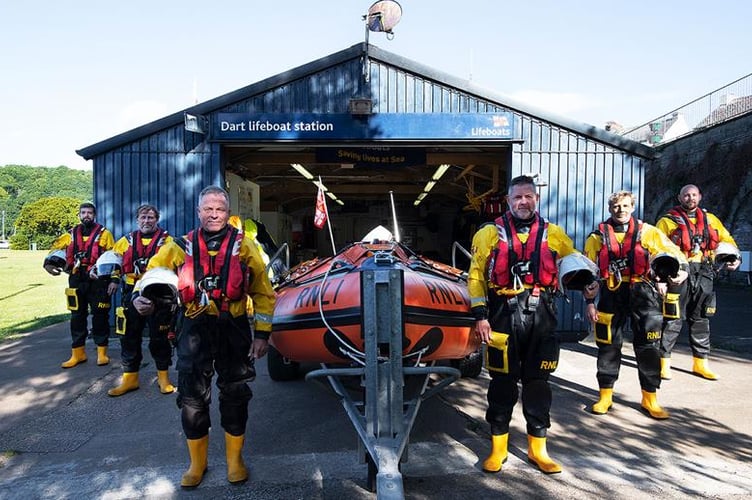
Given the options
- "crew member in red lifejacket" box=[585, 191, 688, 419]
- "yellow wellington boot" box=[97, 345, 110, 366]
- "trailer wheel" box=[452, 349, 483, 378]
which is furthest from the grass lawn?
"crew member in red lifejacket" box=[585, 191, 688, 419]

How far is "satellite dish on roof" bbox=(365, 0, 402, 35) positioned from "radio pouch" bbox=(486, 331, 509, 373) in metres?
4.97

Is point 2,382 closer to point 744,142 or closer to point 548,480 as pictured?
point 548,480

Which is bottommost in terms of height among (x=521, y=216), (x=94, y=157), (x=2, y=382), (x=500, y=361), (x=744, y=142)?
(x=2, y=382)

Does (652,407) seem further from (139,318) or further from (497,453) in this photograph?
(139,318)

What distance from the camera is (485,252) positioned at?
2.91m

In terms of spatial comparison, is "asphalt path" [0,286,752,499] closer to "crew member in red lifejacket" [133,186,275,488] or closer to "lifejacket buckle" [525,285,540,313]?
"crew member in red lifejacket" [133,186,275,488]

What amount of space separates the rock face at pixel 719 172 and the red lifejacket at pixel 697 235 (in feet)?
25.7

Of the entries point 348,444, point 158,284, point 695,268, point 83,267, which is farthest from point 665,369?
point 83,267

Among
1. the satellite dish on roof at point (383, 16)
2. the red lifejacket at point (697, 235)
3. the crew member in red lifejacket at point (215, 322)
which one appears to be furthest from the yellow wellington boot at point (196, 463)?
the satellite dish on roof at point (383, 16)

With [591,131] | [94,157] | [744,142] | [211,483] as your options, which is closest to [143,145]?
[94,157]

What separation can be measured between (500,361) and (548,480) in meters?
0.72

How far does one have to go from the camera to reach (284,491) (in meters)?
2.64

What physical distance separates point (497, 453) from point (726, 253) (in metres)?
3.21

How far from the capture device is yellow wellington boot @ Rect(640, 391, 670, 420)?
12.1ft
